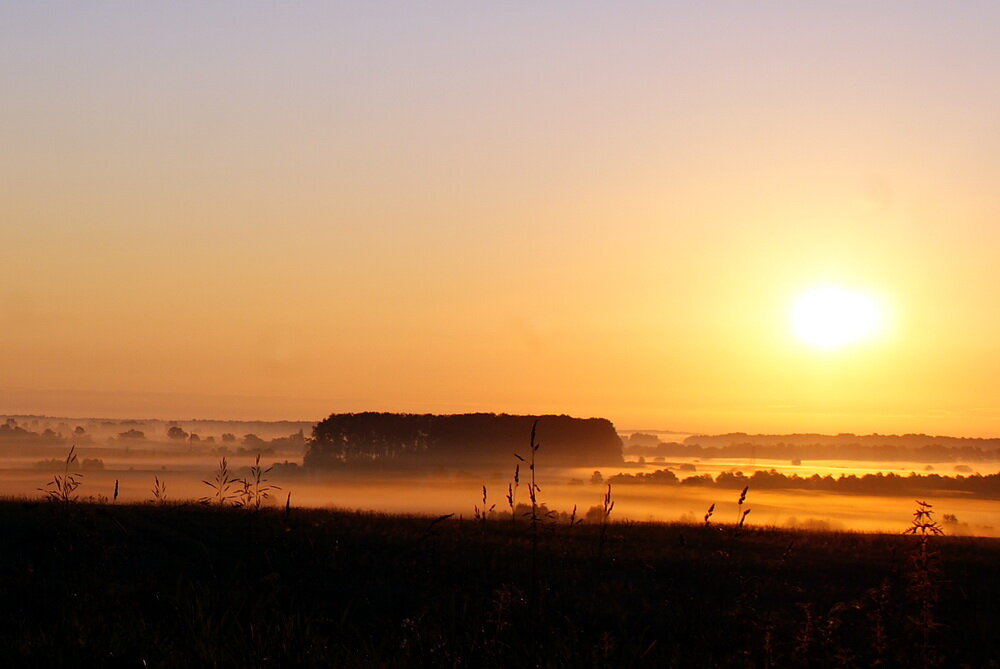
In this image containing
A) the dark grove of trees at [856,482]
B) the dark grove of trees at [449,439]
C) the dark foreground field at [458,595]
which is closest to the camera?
the dark foreground field at [458,595]

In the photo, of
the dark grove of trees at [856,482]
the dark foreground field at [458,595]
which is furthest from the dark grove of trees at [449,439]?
the dark foreground field at [458,595]

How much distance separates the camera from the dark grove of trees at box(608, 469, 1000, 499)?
75625 mm

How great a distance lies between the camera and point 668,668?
21.5 feet

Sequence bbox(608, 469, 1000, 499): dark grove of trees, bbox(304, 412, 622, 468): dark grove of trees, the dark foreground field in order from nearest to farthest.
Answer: the dark foreground field → bbox(608, 469, 1000, 499): dark grove of trees → bbox(304, 412, 622, 468): dark grove of trees

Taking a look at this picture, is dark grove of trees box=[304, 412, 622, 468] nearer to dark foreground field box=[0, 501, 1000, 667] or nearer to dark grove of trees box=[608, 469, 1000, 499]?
dark grove of trees box=[608, 469, 1000, 499]

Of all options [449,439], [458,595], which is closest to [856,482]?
[449,439]

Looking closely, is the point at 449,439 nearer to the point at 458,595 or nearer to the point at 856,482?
the point at 856,482

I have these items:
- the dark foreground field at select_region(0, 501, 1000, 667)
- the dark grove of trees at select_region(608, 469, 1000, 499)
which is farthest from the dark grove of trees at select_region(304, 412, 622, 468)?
the dark foreground field at select_region(0, 501, 1000, 667)

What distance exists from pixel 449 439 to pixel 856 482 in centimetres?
3923

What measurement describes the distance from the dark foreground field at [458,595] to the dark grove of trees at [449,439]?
71.2m

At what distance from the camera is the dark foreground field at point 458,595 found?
6.40m

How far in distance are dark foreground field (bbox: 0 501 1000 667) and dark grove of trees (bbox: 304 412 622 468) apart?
234 ft

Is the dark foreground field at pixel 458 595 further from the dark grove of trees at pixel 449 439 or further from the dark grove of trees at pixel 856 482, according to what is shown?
the dark grove of trees at pixel 449 439

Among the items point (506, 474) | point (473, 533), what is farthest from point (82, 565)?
point (506, 474)
